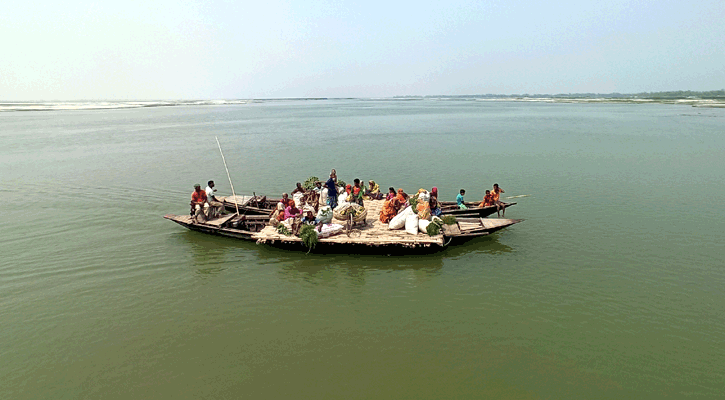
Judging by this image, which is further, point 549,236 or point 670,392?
point 549,236

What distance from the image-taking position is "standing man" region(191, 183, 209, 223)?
54.5ft

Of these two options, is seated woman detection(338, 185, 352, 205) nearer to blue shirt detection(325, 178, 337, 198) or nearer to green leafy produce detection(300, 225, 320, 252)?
blue shirt detection(325, 178, 337, 198)

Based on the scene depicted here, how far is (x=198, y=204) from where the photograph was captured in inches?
653

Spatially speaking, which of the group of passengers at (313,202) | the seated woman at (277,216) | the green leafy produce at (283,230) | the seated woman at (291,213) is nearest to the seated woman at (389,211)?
the group of passengers at (313,202)

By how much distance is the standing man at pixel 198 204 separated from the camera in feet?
54.5

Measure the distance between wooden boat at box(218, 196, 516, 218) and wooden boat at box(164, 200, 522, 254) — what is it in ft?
3.39

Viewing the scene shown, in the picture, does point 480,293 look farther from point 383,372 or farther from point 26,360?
point 26,360

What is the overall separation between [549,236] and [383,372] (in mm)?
10557

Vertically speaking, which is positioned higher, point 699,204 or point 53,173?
point 53,173

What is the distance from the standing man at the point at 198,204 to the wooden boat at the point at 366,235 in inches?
10.0

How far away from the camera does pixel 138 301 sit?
11.8m

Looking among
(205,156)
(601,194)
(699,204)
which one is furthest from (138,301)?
(205,156)

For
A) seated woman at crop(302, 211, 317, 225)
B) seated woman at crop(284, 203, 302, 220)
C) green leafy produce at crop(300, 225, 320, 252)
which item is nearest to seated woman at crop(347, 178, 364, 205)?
seated woman at crop(302, 211, 317, 225)

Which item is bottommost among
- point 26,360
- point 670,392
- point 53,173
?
point 670,392
